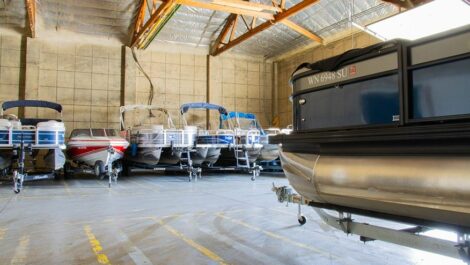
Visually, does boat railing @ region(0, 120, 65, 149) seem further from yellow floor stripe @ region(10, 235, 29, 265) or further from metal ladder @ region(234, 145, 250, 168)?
yellow floor stripe @ region(10, 235, 29, 265)

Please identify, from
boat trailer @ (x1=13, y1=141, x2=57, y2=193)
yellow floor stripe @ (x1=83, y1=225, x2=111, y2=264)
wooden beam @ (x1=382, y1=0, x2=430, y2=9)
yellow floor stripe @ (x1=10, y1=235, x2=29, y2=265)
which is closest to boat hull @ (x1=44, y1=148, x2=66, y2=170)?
boat trailer @ (x1=13, y1=141, x2=57, y2=193)

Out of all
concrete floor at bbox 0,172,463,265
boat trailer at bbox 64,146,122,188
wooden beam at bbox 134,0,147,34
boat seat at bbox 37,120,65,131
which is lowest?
concrete floor at bbox 0,172,463,265

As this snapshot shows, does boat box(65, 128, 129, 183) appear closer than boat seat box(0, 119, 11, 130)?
No

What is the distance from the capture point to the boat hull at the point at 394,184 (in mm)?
1571

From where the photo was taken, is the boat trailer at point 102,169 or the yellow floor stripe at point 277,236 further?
the boat trailer at point 102,169

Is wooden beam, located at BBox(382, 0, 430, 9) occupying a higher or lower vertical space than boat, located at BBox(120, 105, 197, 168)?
higher

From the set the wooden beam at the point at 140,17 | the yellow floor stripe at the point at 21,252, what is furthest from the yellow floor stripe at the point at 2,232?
the wooden beam at the point at 140,17

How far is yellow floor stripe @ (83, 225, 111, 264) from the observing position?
2956 mm

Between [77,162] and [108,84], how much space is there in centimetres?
523

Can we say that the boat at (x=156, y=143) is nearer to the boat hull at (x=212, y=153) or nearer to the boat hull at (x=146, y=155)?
the boat hull at (x=146, y=155)

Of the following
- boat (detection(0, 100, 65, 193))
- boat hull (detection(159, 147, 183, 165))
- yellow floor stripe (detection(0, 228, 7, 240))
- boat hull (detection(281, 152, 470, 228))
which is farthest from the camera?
boat hull (detection(159, 147, 183, 165))

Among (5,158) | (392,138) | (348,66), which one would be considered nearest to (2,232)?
(348,66)

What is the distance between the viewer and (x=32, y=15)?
12.2 m

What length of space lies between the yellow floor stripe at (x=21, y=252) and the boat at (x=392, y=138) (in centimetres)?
235
